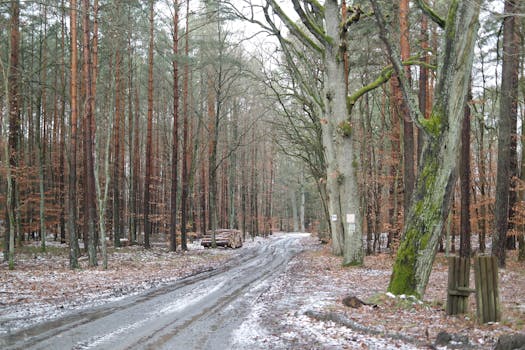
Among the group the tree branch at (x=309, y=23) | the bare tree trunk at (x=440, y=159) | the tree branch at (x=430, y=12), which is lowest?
the bare tree trunk at (x=440, y=159)

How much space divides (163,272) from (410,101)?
34.6ft

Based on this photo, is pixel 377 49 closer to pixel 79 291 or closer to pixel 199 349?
pixel 79 291

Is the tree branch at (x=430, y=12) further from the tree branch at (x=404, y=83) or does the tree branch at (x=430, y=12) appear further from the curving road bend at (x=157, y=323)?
the curving road bend at (x=157, y=323)

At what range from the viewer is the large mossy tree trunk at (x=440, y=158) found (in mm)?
7910

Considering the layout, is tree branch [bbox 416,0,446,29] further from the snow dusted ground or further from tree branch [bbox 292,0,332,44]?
tree branch [bbox 292,0,332,44]

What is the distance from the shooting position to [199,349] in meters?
5.64

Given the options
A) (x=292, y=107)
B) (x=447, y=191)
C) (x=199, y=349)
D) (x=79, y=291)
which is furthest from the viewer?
(x=292, y=107)

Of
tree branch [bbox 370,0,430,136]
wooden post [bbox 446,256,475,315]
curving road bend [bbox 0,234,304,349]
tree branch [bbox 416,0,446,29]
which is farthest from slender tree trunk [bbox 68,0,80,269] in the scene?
wooden post [bbox 446,256,475,315]

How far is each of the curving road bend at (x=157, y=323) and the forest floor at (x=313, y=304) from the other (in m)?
0.38

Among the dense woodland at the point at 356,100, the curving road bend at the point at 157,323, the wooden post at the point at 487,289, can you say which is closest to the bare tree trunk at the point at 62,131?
the dense woodland at the point at 356,100

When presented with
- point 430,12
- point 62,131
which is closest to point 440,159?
point 430,12

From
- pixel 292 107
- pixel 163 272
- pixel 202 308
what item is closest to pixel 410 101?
pixel 202 308

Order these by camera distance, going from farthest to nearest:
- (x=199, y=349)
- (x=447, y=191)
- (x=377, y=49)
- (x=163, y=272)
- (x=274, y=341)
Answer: (x=377, y=49)
(x=163, y=272)
(x=447, y=191)
(x=274, y=341)
(x=199, y=349)

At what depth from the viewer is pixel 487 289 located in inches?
250
